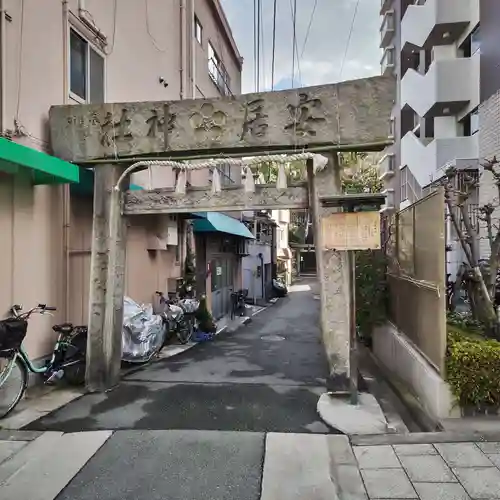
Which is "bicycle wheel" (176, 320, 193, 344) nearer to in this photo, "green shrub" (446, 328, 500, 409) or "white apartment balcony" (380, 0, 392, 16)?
"green shrub" (446, 328, 500, 409)

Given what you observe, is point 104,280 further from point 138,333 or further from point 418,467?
point 418,467

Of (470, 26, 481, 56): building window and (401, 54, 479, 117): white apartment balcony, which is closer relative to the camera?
(401, 54, 479, 117): white apartment balcony

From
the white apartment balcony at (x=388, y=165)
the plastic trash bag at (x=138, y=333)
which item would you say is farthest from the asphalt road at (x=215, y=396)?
the white apartment balcony at (x=388, y=165)

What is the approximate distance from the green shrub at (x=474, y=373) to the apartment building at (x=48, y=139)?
219 inches

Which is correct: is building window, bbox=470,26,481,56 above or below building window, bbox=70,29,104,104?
above

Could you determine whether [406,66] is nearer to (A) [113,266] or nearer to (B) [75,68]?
(B) [75,68]

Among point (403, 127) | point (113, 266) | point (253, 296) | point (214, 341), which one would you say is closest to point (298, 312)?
point (253, 296)

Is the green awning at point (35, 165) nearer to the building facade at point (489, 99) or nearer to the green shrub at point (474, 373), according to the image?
the green shrub at point (474, 373)

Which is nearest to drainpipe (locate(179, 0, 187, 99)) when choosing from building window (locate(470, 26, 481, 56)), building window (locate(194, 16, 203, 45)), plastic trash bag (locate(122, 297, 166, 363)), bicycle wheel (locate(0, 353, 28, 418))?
building window (locate(194, 16, 203, 45))

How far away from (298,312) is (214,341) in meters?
8.68

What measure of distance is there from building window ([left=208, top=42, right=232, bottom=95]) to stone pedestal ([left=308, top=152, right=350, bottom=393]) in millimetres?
11751

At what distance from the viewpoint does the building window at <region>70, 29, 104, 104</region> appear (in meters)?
7.77

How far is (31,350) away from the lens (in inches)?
255

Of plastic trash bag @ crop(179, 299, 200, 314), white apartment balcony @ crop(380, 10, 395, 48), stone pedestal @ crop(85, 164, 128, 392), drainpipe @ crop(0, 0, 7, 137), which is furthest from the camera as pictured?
white apartment balcony @ crop(380, 10, 395, 48)
